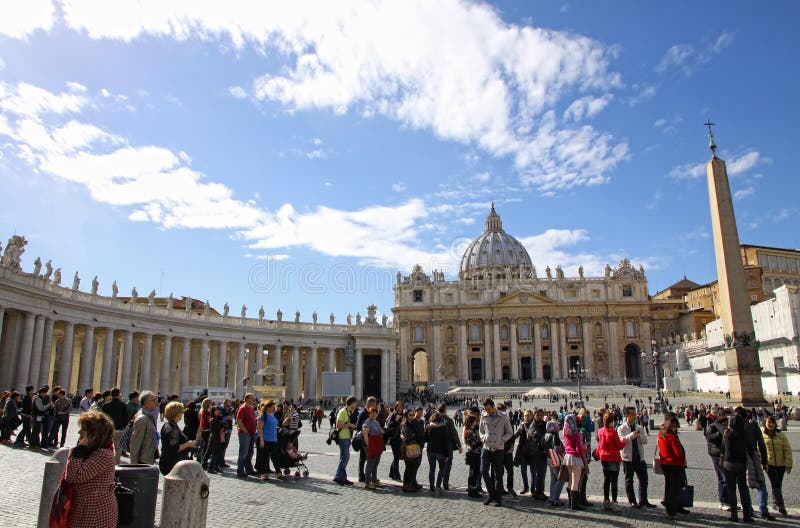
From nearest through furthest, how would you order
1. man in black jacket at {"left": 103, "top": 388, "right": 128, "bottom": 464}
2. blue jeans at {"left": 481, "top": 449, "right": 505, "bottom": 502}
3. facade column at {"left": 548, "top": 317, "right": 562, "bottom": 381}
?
blue jeans at {"left": 481, "top": 449, "right": 505, "bottom": 502}, man in black jacket at {"left": 103, "top": 388, "right": 128, "bottom": 464}, facade column at {"left": 548, "top": 317, "right": 562, "bottom": 381}

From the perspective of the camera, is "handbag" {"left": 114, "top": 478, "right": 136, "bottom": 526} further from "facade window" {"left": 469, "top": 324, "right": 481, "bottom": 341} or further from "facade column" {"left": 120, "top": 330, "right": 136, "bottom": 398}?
"facade window" {"left": 469, "top": 324, "right": 481, "bottom": 341}

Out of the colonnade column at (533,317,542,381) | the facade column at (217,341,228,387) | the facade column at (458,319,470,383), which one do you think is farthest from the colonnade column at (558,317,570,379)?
the facade column at (217,341,228,387)

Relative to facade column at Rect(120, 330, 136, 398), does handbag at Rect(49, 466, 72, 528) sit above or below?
below

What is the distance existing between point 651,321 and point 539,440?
297ft

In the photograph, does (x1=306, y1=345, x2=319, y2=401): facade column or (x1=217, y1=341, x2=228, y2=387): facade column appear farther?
(x1=306, y1=345, x2=319, y2=401): facade column

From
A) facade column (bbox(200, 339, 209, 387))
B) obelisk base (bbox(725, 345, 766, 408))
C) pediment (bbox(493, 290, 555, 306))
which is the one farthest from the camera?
pediment (bbox(493, 290, 555, 306))

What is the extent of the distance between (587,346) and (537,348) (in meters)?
7.43

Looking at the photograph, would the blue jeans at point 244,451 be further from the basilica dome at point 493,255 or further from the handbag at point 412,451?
the basilica dome at point 493,255

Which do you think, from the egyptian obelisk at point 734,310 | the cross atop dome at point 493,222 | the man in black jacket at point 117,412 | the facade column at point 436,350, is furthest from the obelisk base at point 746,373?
the cross atop dome at point 493,222

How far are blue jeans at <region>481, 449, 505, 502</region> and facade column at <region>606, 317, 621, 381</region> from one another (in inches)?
3308

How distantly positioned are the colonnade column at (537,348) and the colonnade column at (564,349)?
3251 mm

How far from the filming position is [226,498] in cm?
1009

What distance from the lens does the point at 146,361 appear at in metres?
43.5

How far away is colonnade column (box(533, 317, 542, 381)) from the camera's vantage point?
296ft
